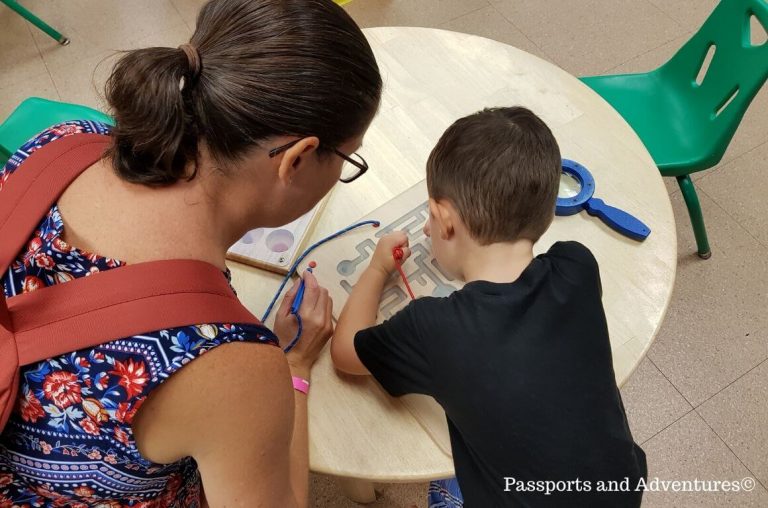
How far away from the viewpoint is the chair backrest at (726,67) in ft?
4.24

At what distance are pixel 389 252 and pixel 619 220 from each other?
434 mm

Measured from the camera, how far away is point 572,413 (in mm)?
749

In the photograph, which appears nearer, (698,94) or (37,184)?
(37,184)

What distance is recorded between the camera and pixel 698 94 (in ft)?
4.99

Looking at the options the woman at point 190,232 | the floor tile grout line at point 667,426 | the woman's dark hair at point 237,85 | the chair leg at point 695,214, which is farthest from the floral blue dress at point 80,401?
the chair leg at point 695,214

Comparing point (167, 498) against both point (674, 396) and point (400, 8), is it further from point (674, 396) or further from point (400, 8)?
point (400, 8)

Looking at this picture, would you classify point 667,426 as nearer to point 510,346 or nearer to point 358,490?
point 358,490

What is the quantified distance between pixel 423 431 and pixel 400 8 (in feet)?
7.08

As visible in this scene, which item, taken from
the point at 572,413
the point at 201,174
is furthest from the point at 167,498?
the point at 572,413

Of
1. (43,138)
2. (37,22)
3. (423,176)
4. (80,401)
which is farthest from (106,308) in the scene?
(37,22)

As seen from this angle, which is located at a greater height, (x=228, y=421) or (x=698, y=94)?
(x=228, y=421)

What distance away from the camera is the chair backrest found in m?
1.29

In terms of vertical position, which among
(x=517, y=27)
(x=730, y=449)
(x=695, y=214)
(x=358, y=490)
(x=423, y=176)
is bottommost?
(x=730, y=449)

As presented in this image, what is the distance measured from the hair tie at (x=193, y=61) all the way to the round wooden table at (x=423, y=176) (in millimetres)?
447
